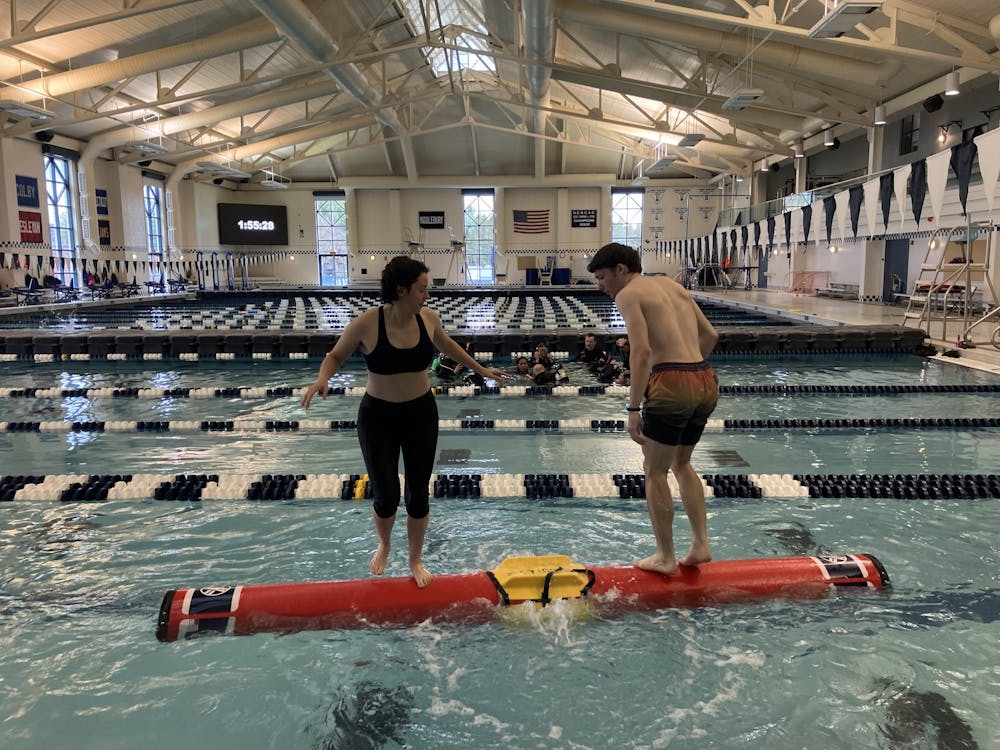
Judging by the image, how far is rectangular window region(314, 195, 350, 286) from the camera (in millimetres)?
32594

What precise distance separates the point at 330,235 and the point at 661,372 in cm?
3217

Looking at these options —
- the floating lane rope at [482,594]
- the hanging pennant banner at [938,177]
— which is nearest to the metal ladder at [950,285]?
the hanging pennant banner at [938,177]

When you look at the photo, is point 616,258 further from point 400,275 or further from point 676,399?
point 400,275

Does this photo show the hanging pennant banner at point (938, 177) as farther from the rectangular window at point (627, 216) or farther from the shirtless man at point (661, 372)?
the rectangular window at point (627, 216)

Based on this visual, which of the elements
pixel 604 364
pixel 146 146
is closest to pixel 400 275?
pixel 604 364

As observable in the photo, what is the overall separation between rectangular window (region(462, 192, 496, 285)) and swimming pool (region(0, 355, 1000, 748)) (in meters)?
28.3

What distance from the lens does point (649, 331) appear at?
279cm

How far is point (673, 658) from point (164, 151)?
2450cm

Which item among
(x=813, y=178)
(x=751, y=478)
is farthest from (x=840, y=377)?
(x=813, y=178)

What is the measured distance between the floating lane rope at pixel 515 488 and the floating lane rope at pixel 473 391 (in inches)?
141

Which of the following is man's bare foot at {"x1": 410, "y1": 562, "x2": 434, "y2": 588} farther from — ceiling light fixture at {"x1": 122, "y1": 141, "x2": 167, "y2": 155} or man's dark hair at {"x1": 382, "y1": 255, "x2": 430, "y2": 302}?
ceiling light fixture at {"x1": 122, "y1": 141, "x2": 167, "y2": 155}

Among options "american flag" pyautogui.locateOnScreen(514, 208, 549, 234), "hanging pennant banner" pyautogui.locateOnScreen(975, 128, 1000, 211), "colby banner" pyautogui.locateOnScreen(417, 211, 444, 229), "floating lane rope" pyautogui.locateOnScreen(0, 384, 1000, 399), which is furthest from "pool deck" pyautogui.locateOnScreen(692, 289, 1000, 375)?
"colby banner" pyautogui.locateOnScreen(417, 211, 444, 229)

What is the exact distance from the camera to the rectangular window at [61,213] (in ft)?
66.6

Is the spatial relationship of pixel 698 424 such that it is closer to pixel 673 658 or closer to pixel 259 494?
pixel 673 658
